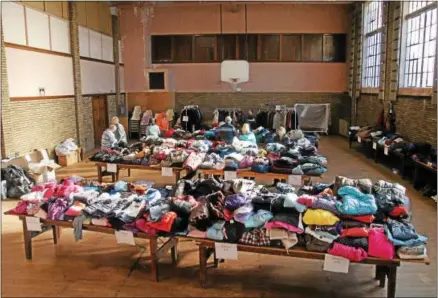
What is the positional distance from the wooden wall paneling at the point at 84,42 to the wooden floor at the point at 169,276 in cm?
736

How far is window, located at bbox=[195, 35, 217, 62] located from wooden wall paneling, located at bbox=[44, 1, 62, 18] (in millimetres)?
5543

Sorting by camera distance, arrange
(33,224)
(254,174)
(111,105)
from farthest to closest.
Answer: (111,105) < (254,174) < (33,224)

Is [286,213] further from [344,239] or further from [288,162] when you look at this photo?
[288,162]

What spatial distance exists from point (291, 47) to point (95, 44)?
669 centimetres

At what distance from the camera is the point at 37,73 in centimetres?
896

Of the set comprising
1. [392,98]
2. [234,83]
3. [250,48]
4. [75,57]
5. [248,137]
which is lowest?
[248,137]

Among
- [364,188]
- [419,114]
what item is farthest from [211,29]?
[364,188]

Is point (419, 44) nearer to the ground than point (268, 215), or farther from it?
farther from it

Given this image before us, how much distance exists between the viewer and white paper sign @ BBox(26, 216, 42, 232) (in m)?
4.25

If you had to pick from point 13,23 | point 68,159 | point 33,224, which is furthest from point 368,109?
point 33,224

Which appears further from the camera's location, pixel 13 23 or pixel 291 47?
pixel 291 47

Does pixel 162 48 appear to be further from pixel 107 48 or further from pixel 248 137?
pixel 248 137

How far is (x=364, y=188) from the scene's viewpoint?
390cm

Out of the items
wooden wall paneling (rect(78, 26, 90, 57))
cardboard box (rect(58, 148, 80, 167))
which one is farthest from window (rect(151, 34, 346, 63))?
cardboard box (rect(58, 148, 80, 167))
